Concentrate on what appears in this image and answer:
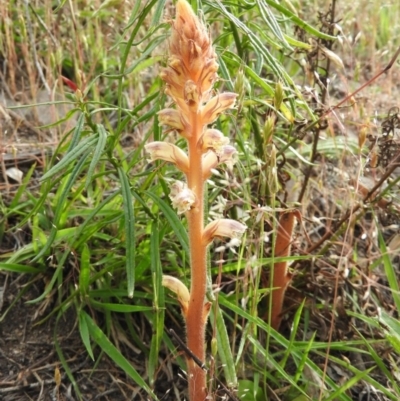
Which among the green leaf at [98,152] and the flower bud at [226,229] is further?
the green leaf at [98,152]

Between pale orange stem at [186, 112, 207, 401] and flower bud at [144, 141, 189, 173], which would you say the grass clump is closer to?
pale orange stem at [186, 112, 207, 401]

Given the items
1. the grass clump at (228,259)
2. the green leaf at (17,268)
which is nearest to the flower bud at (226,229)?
the grass clump at (228,259)

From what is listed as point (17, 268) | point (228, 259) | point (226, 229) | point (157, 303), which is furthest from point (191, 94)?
point (17, 268)

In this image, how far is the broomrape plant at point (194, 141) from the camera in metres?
1.33

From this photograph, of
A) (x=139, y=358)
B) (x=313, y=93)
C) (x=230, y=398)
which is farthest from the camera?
(x=139, y=358)

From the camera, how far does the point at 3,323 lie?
2.15m

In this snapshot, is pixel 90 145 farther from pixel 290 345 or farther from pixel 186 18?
pixel 290 345

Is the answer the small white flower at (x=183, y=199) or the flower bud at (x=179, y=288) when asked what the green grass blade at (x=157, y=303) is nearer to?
the flower bud at (x=179, y=288)

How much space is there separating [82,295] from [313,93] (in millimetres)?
992

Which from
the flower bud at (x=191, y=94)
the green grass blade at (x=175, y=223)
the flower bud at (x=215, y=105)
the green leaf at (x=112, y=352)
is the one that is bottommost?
the green leaf at (x=112, y=352)

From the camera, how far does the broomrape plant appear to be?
1.33 m

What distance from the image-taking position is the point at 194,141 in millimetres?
1437

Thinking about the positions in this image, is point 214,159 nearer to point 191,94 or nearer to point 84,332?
point 191,94

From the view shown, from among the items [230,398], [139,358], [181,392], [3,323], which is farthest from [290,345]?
[3,323]
